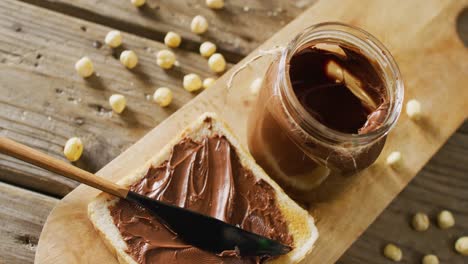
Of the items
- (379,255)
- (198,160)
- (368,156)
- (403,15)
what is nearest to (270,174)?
(198,160)

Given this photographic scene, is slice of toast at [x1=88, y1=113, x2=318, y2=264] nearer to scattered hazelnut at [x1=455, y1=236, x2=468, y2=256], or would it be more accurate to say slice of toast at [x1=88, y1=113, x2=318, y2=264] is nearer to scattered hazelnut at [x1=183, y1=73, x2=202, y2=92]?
scattered hazelnut at [x1=183, y1=73, x2=202, y2=92]

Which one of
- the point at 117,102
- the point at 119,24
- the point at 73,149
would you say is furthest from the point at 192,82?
the point at 73,149

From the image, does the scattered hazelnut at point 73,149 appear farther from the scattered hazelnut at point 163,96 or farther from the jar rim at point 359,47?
the jar rim at point 359,47

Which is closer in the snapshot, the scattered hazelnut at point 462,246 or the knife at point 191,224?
the knife at point 191,224

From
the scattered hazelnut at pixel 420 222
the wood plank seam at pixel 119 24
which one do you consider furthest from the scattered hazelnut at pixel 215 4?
the scattered hazelnut at pixel 420 222

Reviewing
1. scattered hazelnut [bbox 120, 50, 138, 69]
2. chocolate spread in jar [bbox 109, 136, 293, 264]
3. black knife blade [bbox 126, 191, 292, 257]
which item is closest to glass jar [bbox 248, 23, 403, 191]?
chocolate spread in jar [bbox 109, 136, 293, 264]

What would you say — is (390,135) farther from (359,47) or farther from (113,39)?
(113,39)

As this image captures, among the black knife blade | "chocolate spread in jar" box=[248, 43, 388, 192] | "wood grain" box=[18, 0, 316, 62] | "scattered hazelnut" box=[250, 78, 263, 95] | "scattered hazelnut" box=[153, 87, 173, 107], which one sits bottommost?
the black knife blade
